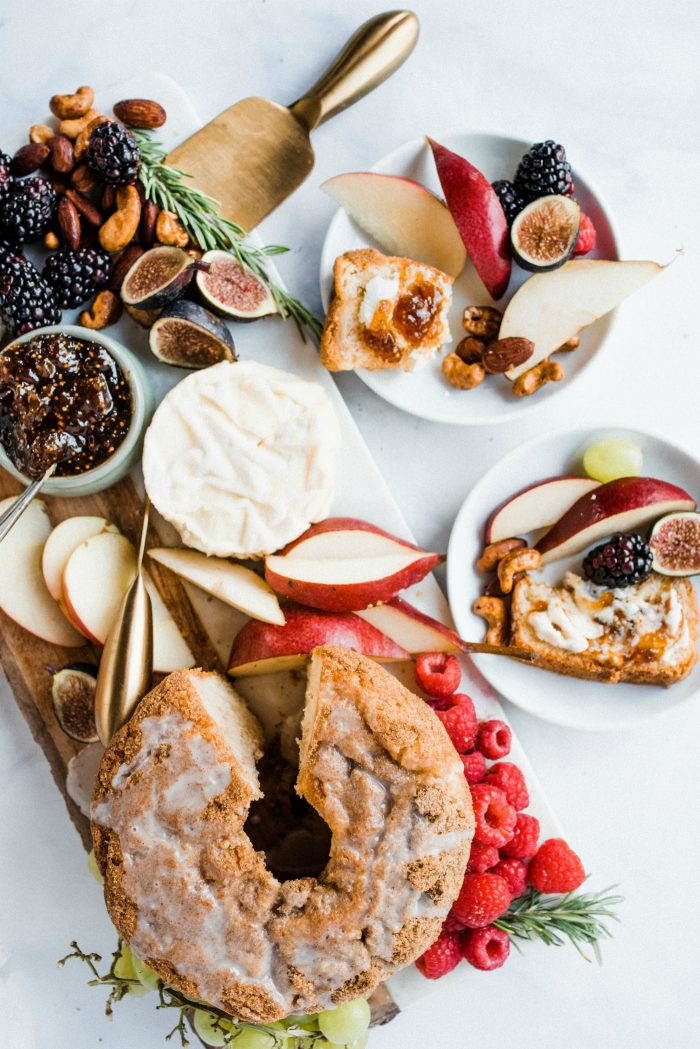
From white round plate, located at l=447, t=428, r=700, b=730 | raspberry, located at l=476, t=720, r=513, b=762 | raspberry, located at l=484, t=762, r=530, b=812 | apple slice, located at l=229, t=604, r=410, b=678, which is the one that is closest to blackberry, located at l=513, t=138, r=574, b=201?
white round plate, located at l=447, t=428, r=700, b=730

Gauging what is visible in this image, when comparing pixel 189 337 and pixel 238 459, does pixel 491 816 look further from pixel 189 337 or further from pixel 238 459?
pixel 189 337

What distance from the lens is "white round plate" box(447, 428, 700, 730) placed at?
2.85 meters

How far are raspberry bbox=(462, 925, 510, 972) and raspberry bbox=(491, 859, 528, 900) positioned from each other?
0.13 meters

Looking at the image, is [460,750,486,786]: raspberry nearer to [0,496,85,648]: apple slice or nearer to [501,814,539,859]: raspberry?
[501,814,539,859]: raspberry

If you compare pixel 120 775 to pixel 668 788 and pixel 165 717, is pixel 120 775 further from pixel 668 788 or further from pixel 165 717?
pixel 668 788

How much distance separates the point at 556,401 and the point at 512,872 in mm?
1535

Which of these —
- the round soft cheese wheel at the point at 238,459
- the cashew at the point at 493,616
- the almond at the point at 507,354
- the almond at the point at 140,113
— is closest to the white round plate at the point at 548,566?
the cashew at the point at 493,616

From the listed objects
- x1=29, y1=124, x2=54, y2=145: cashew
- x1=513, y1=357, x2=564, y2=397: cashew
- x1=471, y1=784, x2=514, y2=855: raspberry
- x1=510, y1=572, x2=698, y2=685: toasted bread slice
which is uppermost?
x1=29, y1=124, x2=54, y2=145: cashew

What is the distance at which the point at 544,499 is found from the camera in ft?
9.43

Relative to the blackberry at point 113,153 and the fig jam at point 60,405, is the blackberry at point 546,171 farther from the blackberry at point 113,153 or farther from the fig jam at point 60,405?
the fig jam at point 60,405

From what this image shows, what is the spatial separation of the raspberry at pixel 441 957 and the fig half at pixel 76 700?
1247 mm

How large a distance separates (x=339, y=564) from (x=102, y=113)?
66.2 inches

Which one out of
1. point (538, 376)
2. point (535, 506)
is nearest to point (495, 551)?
point (535, 506)

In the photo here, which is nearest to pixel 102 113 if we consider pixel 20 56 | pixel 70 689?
pixel 20 56
